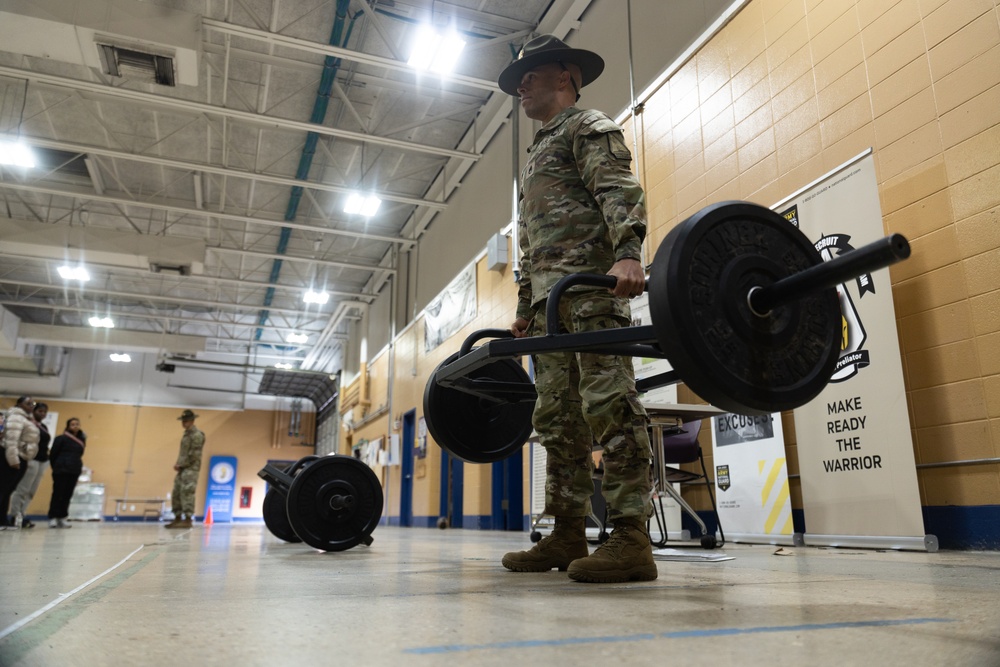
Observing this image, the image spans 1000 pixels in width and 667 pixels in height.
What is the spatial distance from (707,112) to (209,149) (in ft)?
24.4

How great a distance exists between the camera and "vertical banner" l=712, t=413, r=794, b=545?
153 inches

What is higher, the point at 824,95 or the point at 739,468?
the point at 824,95

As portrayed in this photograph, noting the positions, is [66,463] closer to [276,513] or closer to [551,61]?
[276,513]

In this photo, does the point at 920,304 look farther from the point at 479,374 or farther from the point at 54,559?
the point at 54,559

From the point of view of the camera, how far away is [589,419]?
1.95 metres

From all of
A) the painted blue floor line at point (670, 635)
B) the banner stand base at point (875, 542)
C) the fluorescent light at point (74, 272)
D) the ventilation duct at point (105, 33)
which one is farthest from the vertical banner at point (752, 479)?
the fluorescent light at point (74, 272)

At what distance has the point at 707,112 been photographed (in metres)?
4.89

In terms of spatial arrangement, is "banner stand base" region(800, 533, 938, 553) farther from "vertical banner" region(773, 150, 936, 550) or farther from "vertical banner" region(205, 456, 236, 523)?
"vertical banner" region(205, 456, 236, 523)

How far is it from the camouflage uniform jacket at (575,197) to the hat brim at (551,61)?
191 mm

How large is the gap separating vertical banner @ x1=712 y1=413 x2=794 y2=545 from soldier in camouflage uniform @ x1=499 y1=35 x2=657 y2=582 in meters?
2.15

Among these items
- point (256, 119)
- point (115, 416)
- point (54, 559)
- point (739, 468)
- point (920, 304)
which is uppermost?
point (256, 119)

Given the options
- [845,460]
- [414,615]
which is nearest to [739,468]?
[845,460]

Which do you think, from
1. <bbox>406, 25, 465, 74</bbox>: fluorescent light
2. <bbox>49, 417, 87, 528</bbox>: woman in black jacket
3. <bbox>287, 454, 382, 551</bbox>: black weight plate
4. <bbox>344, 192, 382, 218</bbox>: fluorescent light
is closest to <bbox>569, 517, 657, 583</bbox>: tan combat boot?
<bbox>287, 454, 382, 551</bbox>: black weight plate

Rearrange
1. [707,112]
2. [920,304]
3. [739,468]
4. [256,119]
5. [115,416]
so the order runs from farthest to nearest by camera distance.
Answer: [115,416]
[256,119]
[707,112]
[739,468]
[920,304]
